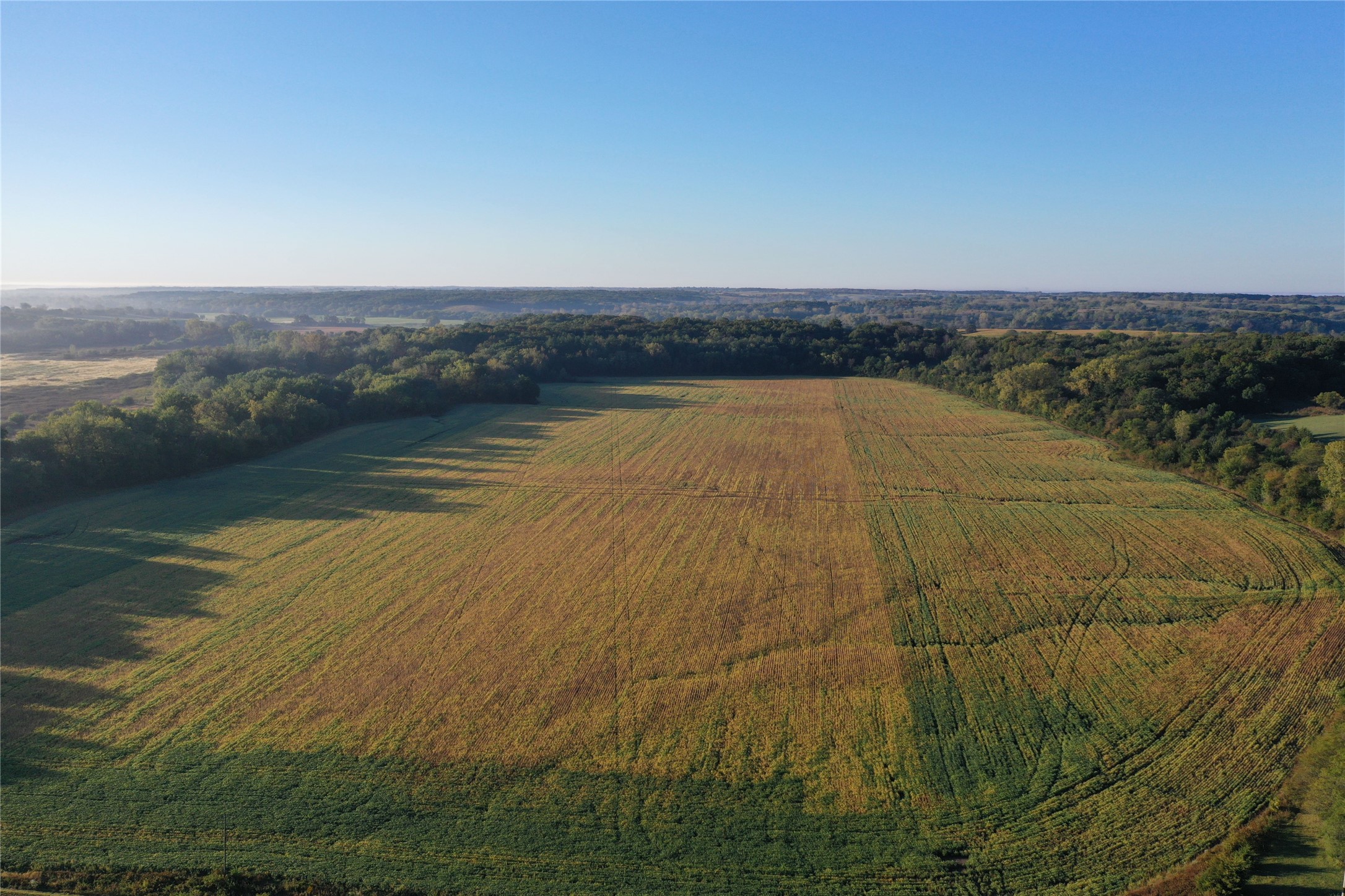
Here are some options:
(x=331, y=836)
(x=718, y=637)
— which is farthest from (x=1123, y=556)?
(x=331, y=836)

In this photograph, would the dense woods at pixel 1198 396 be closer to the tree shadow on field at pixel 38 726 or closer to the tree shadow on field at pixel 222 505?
the tree shadow on field at pixel 222 505

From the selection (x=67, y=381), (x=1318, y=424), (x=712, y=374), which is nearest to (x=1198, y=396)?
(x=1318, y=424)

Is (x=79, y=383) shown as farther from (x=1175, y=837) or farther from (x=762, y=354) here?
(x=1175, y=837)

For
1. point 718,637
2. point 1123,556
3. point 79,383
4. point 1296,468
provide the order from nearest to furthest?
1. point 718,637
2. point 1123,556
3. point 1296,468
4. point 79,383

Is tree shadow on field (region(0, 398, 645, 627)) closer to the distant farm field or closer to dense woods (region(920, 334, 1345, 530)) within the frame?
the distant farm field

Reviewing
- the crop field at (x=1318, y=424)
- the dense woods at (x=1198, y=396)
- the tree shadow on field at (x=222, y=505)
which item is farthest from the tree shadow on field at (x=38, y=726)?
the crop field at (x=1318, y=424)

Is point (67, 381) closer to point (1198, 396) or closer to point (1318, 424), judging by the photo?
point (1198, 396)
